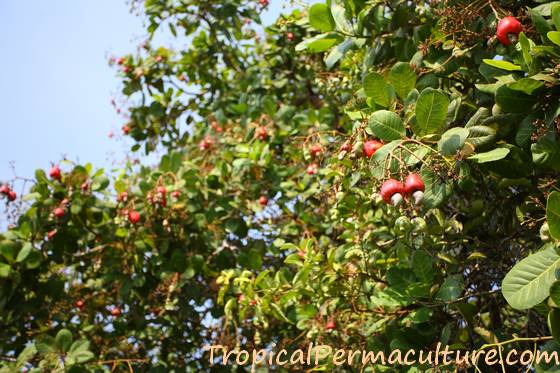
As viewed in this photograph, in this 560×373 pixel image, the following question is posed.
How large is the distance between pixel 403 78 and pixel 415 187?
640 millimetres

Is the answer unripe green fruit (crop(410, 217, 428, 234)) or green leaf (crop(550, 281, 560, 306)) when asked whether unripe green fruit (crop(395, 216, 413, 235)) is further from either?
green leaf (crop(550, 281, 560, 306))

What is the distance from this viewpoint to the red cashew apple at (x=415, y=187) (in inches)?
69.8

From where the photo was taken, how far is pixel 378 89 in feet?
7.28

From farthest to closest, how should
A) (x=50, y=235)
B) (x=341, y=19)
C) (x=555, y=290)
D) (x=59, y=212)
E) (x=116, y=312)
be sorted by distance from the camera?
(x=116, y=312) < (x=50, y=235) < (x=59, y=212) < (x=341, y=19) < (x=555, y=290)

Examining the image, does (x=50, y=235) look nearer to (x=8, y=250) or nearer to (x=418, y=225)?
(x=8, y=250)

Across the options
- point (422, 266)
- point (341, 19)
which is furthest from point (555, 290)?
point (341, 19)

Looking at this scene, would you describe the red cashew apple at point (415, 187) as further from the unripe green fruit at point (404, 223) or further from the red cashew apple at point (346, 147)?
the red cashew apple at point (346, 147)

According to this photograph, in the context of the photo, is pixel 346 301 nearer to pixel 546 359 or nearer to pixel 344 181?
pixel 344 181

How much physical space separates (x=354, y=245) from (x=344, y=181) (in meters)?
0.50

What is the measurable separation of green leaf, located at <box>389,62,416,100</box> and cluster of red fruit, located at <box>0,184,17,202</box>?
288cm

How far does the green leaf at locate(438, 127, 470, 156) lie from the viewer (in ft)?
6.18

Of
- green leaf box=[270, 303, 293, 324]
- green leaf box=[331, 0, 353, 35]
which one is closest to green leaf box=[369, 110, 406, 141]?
green leaf box=[331, 0, 353, 35]

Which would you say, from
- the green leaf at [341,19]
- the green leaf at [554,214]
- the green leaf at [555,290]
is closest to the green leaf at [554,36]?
the green leaf at [554,214]

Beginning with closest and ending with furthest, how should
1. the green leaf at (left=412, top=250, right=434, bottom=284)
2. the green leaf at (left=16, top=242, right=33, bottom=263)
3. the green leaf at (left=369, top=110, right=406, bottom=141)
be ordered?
1. the green leaf at (left=369, top=110, right=406, bottom=141)
2. the green leaf at (left=412, top=250, right=434, bottom=284)
3. the green leaf at (left=16, top=242, right=33, bottom=263)
